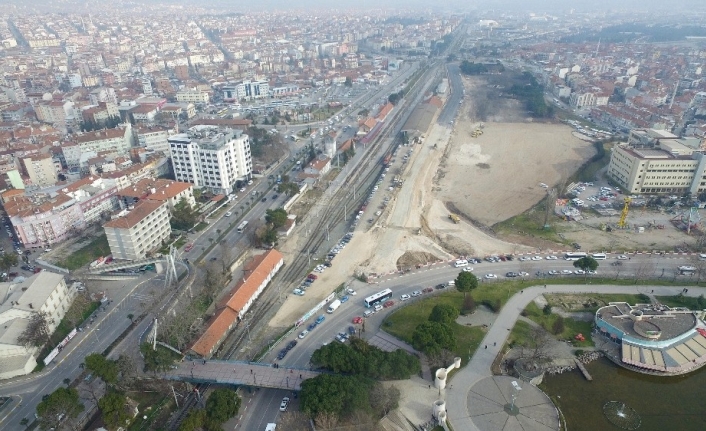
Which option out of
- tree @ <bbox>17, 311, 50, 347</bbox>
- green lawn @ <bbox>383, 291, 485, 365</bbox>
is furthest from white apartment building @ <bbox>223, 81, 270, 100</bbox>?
green lawn @ <bbox>383, 291, 485, 365</bbox>

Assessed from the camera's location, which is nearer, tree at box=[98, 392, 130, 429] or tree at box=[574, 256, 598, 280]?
tree at box=[98, 392, 130, 429]

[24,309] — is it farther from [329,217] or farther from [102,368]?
[329,217]

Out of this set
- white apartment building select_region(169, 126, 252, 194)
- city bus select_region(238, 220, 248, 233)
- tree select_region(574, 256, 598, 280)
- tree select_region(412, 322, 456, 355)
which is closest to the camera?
tree select_region(412, 322, 456, 355)

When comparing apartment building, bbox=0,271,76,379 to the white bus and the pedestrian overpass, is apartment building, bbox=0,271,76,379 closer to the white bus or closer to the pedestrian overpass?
the pedestrian overpass

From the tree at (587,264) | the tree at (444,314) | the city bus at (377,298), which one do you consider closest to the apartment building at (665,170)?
the tree at (587,264)

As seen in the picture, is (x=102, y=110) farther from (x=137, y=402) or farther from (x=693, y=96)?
(x=693, y=96)
